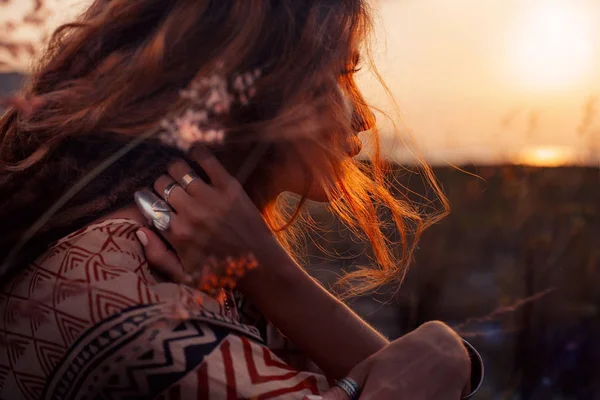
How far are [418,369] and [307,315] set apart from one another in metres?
0.28

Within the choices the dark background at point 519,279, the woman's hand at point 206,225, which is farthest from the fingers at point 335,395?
the dark background at point 519,279

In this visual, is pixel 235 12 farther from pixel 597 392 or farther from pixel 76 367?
pixel 597 392

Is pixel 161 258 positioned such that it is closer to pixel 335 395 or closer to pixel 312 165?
pixel 335 395

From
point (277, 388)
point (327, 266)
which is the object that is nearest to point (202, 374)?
point (277, 388)

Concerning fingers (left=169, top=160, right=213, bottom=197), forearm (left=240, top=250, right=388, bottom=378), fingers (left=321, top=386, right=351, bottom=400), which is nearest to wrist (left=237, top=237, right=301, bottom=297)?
forearm (left=240, top=250, right=388, bottom=378)

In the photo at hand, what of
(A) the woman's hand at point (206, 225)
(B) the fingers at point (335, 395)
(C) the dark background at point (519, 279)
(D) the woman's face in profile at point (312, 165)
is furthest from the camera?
(C) the dark background at point (519, 279)

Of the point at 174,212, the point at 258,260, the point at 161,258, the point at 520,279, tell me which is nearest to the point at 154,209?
the point at 174,212

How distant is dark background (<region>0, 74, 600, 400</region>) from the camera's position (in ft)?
10.7

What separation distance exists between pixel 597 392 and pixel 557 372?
0.21m

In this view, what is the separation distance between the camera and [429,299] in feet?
12.0

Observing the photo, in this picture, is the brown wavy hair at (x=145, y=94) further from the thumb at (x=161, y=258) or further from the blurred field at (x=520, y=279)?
the blurred field at (x=520, y=279)

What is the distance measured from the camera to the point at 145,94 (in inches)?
55.7

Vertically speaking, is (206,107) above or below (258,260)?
above

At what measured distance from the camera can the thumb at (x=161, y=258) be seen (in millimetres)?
1321
